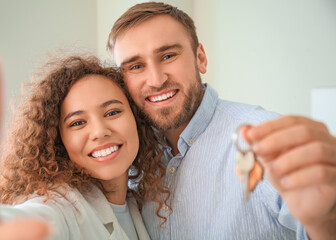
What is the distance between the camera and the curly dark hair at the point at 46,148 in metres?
1.17

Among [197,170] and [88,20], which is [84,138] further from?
[88,20]

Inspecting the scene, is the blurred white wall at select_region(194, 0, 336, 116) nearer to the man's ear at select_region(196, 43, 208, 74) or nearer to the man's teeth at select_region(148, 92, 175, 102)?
the man's ear at select_region(196, 43, 208, 74)

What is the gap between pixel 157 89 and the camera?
1441mm

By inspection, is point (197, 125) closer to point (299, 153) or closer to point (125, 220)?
point (125, 220)

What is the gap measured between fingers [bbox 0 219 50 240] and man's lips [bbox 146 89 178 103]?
1106 mm

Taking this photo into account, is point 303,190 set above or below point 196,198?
above

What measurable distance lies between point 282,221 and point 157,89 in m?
0.76

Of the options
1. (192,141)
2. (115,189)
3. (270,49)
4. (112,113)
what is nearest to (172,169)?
(192,141)

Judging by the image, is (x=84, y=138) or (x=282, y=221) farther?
(x=84, y=138)

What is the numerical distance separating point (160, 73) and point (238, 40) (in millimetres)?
1319

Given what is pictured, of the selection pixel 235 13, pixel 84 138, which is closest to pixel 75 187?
pixel 84 138

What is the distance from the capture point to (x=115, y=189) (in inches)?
51.8

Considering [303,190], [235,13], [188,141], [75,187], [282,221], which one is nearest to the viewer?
[303,190]

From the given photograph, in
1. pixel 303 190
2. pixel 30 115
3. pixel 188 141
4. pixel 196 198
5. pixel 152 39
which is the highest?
pixel 152 39
